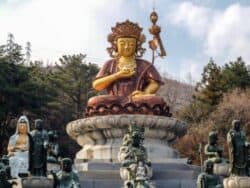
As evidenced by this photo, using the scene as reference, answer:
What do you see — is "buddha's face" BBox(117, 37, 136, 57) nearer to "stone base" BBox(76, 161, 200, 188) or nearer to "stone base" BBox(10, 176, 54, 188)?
"stone base" BBox(76, 161, 200, 188)

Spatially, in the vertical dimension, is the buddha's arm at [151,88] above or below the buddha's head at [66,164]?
above

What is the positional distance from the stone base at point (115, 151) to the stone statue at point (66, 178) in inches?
190

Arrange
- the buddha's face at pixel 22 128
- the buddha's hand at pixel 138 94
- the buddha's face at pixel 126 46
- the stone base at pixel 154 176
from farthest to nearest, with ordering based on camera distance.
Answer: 1. the buddha's face at pixel 126 46
2. the buddha's face at pixel 22 128
3. the buddha's hand at pixel 138 94
4. the stone base at pixel 154 176

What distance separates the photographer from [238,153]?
454 inches

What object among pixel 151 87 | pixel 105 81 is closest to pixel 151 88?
pixel 151 87

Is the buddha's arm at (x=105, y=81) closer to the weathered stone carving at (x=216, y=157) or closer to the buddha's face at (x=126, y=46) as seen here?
the buddha's face at (x=126, y=46)

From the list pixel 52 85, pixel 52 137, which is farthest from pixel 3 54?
pixel 52 137

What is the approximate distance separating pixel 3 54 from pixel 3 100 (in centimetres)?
362

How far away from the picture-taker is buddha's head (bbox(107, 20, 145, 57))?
1802 cm

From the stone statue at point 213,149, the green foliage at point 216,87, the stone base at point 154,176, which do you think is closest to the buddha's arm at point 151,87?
the stone base at point 154,176

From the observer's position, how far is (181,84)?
5306 centimetres

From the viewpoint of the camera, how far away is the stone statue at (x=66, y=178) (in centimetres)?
1084

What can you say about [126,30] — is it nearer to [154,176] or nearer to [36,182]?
[154,176]

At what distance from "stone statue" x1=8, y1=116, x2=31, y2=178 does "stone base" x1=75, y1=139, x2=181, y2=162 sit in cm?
144
